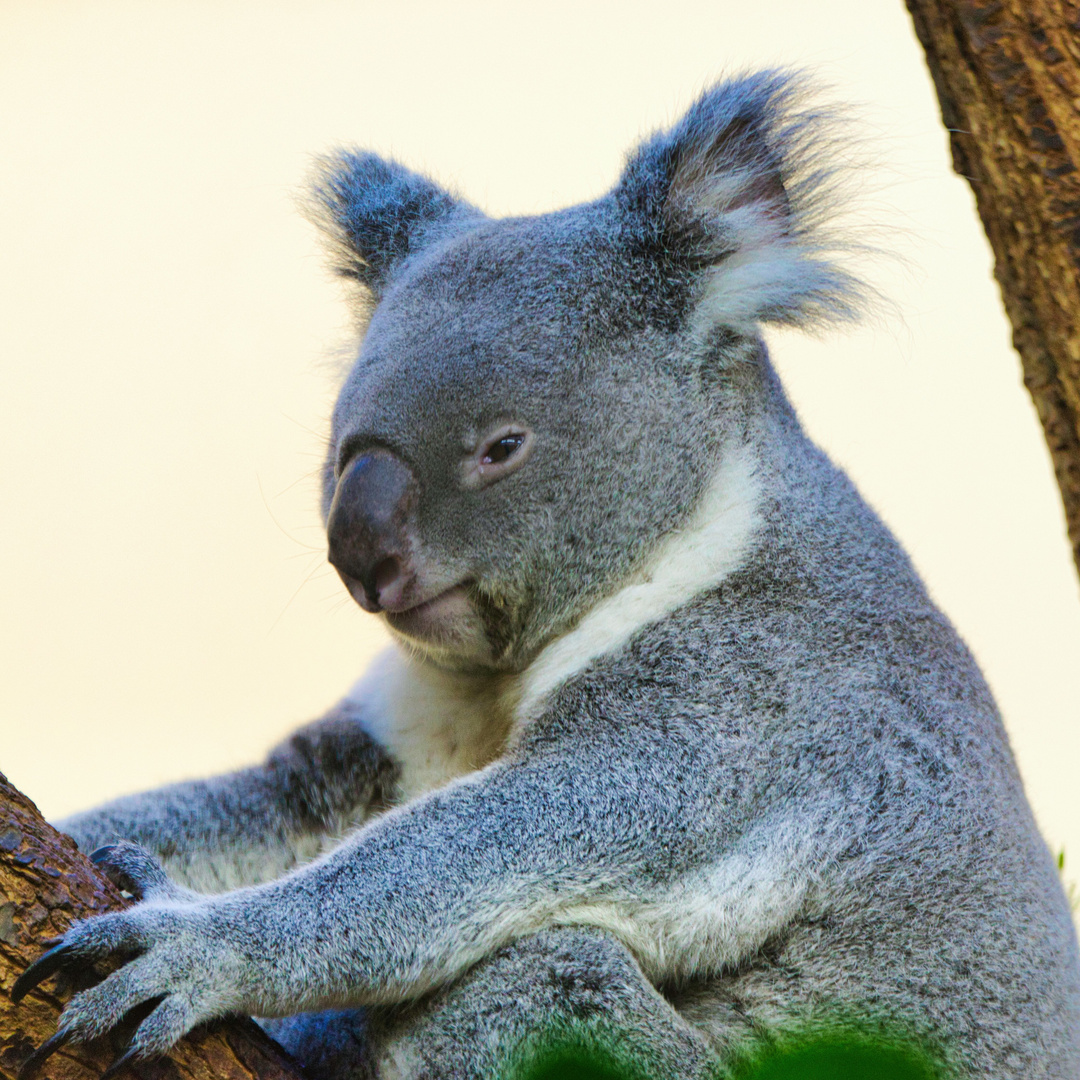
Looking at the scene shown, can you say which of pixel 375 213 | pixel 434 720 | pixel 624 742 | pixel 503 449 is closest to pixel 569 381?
pixel 503 449

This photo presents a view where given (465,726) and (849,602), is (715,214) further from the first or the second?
(465,726)

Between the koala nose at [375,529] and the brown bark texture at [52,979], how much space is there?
1.84ft

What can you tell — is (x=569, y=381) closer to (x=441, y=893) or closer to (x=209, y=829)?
(x=441, y=893)

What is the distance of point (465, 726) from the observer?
206 centimetres

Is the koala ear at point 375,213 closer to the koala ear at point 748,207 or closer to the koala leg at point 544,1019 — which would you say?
the koala ear at point 748,207

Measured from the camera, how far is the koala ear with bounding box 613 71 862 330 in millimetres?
1960

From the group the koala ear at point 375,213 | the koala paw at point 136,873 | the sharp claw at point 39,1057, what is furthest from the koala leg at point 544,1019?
the koala ear at point 375,213

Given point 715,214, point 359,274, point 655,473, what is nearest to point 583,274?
point 715,214

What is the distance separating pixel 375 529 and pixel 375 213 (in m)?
0.98

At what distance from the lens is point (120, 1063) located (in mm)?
1258

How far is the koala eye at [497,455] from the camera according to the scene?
5.86ft

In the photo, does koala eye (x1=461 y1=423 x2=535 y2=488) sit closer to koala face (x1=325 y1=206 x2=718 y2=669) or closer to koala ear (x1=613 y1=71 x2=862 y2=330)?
koala face (x1=325 y1=206 x2=718 y2=669)

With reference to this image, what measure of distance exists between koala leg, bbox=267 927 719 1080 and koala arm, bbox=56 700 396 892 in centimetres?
63

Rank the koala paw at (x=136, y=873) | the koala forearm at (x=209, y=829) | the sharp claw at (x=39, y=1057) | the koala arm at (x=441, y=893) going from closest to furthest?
the sharp claw at (x=39, y=1057)
the koala arm at (x=441, y=893)
the koala paw at (x=136, y=873)
the koala forearm at (x=209, y=829)
